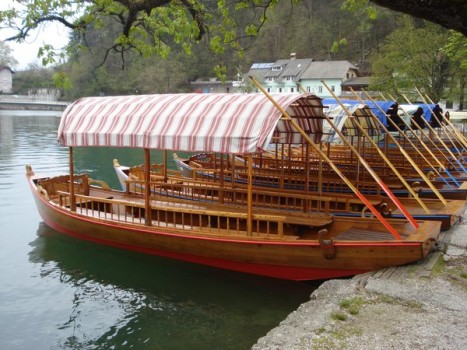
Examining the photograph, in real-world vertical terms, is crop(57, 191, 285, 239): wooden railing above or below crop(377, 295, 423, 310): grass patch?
above

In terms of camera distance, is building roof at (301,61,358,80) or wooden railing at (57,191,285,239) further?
building roof at (301,61,358,80)

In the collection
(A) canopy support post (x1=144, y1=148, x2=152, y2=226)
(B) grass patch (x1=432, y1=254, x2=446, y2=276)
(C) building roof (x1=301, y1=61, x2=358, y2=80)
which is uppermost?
(C) building roof (x1=301, y1=61, x2=358, y2=80)

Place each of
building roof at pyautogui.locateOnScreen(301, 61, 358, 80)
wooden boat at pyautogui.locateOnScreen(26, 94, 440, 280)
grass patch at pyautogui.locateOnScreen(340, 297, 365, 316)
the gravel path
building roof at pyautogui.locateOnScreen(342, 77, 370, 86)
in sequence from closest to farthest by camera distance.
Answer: the gravel path → grass patch at pyautogui.locateOnScreen(340, 297, 365, 316) → wooden boat at pyautogui.locateOnScreen(26, 94, 440, 280) → building roof at pyautogui.locateOnScreen(342, 77, 370, 86) → building roof at pyautogui.locateOnScreen(301, 61, 358, 80)

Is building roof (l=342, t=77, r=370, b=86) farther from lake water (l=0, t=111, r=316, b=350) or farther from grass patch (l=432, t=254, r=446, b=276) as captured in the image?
grass patch (l=432, t=254, r=446, b=276)

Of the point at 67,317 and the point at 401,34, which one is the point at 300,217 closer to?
the point at 67,317

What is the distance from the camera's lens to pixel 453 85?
31.3 m

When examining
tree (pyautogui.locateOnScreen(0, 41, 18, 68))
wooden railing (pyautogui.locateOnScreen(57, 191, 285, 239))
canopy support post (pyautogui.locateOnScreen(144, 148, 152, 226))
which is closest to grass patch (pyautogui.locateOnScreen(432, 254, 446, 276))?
wooden railing (pyautogui.locateOnScreen(57, 191, 285, 239))

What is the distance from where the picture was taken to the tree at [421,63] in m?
30.8

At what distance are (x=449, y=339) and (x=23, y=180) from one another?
20339mm

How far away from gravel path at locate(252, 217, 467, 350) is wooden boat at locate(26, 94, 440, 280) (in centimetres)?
61

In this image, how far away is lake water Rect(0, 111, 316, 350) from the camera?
7.28m

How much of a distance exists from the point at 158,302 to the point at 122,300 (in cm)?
72

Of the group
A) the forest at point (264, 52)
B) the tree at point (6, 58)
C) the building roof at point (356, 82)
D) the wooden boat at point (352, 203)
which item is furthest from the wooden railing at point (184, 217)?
the tree at point (6, 58)

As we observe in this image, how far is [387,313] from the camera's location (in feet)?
19.4
